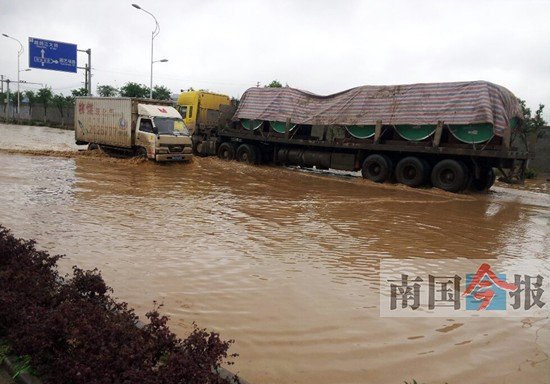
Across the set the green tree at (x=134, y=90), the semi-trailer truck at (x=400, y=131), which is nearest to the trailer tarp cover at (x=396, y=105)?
the semi-trailer truck at (x=400, y=131)

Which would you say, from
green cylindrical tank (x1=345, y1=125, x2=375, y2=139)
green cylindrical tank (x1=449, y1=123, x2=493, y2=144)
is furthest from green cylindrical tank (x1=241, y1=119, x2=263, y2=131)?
green cylindrical tank (x1=449, y1=123, x2=493, y2=144)

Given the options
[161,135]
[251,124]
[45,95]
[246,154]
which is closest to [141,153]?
[161,135]

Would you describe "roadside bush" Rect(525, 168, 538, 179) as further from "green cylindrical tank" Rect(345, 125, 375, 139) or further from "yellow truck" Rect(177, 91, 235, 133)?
"yellow truck" Rect(177, 91, 235, 133)

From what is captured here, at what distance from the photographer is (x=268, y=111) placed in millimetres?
17469

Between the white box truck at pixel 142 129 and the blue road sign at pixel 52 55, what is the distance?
32.1 feet

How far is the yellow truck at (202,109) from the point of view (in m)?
19.4

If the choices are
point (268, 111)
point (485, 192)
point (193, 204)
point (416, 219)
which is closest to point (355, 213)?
point (416, 219)

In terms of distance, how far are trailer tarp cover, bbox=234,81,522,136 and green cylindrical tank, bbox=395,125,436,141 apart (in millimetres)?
233

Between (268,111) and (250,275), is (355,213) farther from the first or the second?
(268,111)

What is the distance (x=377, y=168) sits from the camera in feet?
48.9

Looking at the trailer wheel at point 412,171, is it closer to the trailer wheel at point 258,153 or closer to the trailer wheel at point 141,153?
the trailer wheel at point 258,153

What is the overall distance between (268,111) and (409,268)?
12.8 metres

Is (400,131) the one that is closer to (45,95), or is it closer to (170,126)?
(170,126)

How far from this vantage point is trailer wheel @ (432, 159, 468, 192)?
1282cm
